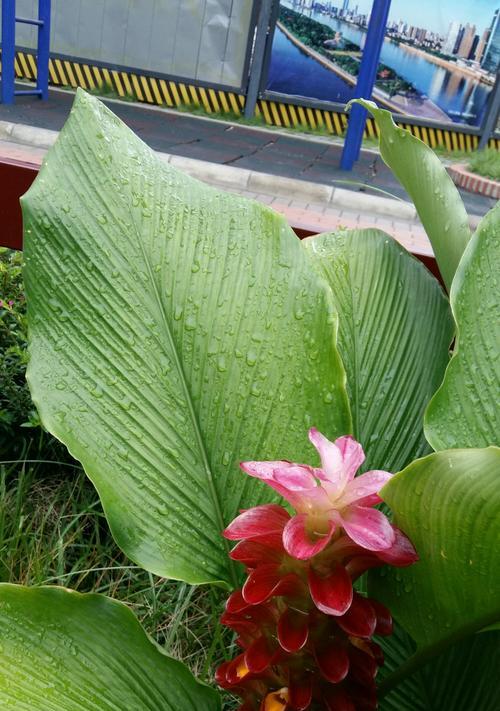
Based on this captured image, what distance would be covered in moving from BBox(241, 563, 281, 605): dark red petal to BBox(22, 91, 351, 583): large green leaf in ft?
0.31

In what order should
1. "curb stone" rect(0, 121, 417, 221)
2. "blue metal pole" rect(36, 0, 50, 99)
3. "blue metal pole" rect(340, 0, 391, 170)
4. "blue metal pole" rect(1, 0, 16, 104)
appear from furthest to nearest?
"blue metal pole" rect(36, 0, 50, 99), "blue metal pole" rect(1, 0, 16, 104), "blue metal pole" rect(340, 0, 391, 170), "curb stone" rect(0, 121, 417, 221)

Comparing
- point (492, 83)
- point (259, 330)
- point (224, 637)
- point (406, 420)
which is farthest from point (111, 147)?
point (492, 83)

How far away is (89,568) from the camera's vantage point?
1186mm

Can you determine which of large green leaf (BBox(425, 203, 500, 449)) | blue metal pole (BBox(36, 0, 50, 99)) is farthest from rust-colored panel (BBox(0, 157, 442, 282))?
blue metal pole (BBox(36, 0, 50, 99))

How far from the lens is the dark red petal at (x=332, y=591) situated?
42 centimetres

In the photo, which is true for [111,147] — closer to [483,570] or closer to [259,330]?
[259,330]

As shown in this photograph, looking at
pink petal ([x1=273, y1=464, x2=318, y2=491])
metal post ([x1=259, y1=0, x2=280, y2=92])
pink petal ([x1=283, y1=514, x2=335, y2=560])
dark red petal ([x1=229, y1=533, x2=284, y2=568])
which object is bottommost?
metal post ([x1=259, y1=0, x2=280, y2=92])

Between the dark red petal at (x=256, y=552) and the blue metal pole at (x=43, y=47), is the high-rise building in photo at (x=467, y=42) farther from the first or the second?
the dark red petal at (x=256, y=552)

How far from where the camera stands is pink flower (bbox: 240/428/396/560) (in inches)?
16.2

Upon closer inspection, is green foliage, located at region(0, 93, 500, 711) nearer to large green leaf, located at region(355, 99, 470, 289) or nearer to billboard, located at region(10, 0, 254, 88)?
large green leaf, located at region(355, 99, 470, 289)

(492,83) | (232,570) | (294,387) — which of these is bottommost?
(492,83)

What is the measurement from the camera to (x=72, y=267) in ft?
1.87

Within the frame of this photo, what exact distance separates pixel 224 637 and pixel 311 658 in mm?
637

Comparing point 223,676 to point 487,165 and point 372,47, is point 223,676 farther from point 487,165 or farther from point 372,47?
point 487,165
